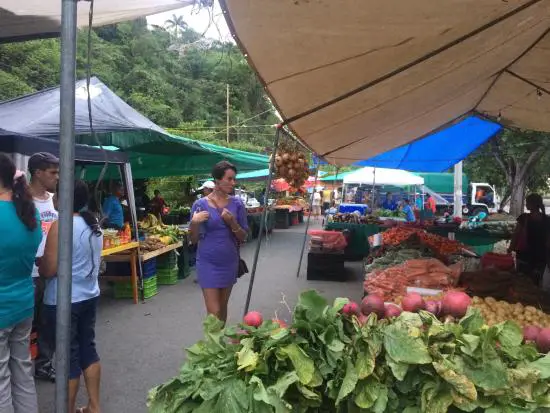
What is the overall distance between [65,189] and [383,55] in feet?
6.85

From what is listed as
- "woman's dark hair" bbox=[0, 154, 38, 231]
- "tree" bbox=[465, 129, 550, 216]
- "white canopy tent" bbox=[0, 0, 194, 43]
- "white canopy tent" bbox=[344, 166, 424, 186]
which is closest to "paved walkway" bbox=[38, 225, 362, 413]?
"woman's dark hair" bbox=[0, 154, 38, 231]

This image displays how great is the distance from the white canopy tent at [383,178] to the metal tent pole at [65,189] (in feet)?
47.0

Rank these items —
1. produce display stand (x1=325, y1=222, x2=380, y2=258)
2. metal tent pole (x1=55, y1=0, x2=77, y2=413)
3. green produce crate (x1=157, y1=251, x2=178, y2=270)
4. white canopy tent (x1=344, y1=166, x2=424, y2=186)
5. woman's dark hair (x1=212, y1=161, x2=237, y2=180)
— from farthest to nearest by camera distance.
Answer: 1. white canopy tent (x1=344, y1=166, x2=424, y2=186)
2. produce display stand (x1=325, y1=222, x2=380, y2=258)
3. green produce crate (x1=157, y1=251, x2=178, y2=270)
4. woman's dark hair (x1=212, y1=161, x2=237, y2=180)
5. metal tent pole (x1=55, y1=0, x2=77, y2=413)

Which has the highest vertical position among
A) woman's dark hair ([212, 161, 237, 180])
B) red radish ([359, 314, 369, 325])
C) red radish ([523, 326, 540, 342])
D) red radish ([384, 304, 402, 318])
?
woman's dark hair ([212, 161, 237, 180])

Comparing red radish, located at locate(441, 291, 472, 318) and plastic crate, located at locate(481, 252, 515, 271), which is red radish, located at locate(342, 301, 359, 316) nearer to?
red radish, located at locate(441, 291, 472, 318)

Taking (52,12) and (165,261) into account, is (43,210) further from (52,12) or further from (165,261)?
(165,261)

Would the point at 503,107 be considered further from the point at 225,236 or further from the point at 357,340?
the point at 357,340

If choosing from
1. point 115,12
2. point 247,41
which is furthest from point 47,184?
point 247,41

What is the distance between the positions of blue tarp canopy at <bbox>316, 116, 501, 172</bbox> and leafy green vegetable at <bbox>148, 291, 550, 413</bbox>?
262 inches

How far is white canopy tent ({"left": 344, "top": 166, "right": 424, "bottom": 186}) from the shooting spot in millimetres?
15841

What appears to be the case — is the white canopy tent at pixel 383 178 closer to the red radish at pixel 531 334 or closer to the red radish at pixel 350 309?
the red radish at pixel 531 334

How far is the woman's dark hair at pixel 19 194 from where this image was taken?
8.71 ft

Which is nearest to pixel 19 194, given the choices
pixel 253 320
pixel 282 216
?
pixel 253 320

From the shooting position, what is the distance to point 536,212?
6328 millimetres
